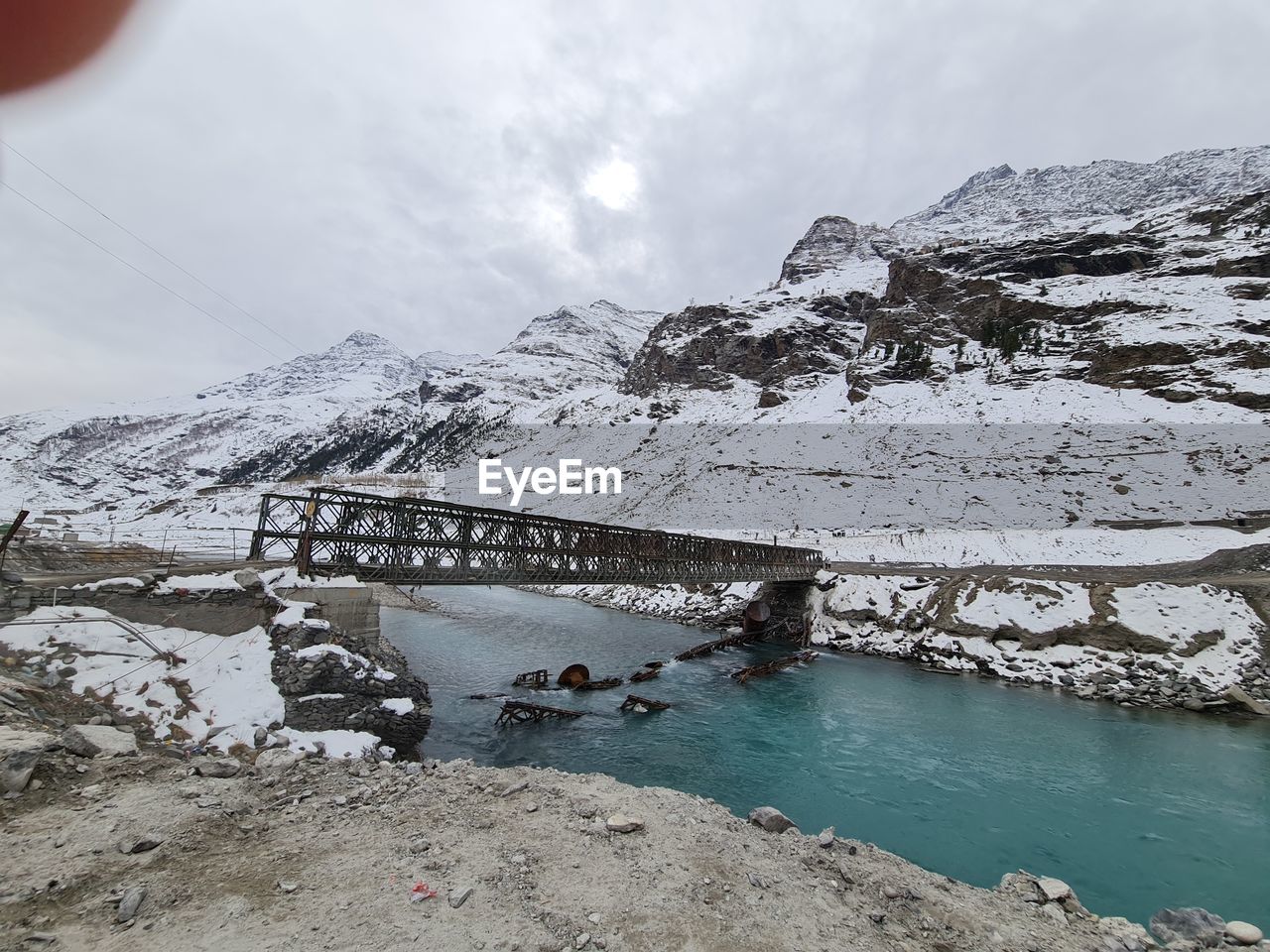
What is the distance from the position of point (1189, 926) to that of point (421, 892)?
9438mm

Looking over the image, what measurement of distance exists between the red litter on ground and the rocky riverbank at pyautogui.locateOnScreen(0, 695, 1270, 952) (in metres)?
0.02

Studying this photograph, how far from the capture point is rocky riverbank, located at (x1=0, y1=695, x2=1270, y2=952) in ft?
15.5

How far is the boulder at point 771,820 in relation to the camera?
27.0 feet

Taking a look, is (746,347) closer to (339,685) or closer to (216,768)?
(339,685)

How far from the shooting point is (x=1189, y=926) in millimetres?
6406

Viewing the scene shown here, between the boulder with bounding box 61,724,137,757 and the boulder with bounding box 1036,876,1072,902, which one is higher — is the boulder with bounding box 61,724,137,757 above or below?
above

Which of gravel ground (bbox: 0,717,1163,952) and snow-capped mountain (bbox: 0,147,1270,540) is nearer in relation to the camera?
gravel ground (bbox: 0,717,1163,952)

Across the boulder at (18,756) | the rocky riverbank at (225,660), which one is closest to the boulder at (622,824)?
the rocky riverbank at (225,660)

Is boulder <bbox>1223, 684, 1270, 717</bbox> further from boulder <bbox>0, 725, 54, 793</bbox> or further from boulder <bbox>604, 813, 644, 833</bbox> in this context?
boulder <bbox>0, 725, 54, 793</bbox>

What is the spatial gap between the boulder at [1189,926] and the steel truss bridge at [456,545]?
15.6 meters

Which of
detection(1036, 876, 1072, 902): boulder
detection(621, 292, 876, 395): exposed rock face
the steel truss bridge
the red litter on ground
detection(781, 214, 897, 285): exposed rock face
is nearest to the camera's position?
the red litter on ground

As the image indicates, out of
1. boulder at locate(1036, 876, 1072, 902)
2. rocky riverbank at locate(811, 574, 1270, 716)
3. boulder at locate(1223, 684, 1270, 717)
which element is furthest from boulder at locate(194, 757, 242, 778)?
boulder at locate(1223, 684, 1270, 717)

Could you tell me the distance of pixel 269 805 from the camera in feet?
22.8

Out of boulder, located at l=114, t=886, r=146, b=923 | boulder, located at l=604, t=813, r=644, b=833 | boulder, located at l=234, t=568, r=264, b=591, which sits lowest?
boulder, located at l=604, t=813, r=644, b=833
